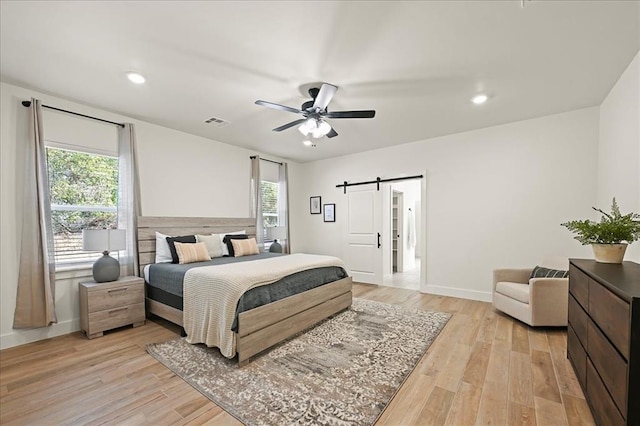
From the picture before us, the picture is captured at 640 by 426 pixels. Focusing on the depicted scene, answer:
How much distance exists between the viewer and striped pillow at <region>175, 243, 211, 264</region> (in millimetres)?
3674

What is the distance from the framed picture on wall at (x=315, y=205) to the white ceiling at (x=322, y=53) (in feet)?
10.0

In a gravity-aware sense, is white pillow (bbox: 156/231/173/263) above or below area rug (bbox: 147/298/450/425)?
above

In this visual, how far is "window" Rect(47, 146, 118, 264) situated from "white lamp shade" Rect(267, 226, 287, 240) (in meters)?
2.51

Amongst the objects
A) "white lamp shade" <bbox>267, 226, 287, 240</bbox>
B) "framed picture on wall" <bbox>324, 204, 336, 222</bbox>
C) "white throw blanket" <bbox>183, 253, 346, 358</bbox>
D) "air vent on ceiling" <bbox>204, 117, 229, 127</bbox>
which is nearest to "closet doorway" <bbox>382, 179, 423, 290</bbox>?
"framed picture on wall" <bbox>324, 204, 336, 222</bbox>

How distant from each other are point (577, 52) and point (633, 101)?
0.79 meters

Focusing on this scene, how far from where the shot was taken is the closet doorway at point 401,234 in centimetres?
570

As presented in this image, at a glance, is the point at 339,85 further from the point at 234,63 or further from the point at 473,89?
the point at 473,89

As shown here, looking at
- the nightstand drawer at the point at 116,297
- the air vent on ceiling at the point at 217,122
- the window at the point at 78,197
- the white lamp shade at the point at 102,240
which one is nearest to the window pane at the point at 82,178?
the window at the point at 78,197

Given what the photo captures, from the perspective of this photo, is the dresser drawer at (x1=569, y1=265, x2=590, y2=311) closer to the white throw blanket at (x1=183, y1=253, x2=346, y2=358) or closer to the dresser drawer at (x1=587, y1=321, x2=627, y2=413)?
the dresser drawer at (x1=587, y1=321, x2=627, y2=413)

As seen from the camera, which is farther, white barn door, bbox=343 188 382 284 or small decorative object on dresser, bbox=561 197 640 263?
white barn door, bbox=343 188 382 284

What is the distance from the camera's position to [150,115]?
12.2 ft

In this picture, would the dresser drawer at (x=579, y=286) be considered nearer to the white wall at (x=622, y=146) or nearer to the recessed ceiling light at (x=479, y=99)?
the white wall at (x=622, y=146)

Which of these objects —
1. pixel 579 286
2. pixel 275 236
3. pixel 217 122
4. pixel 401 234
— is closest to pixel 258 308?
pixel 579 286

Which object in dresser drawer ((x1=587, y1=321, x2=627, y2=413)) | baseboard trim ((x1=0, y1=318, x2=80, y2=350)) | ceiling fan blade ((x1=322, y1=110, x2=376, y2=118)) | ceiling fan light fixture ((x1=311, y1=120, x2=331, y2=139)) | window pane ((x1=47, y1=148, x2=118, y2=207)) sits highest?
ceiling fan blade ((x1=322, y1=110, x2=376, y2=118))
